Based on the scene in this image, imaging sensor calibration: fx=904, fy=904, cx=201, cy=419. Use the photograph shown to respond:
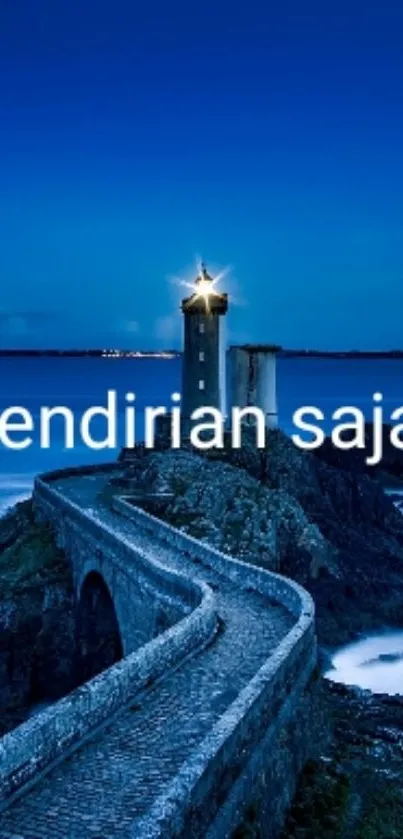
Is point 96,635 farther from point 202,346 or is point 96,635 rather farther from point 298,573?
point 202,346

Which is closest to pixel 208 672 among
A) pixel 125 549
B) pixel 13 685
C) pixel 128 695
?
pixel 128 695

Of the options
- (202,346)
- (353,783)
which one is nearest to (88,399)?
(202,346)

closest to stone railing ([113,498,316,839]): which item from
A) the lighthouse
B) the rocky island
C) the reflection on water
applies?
the rocky island

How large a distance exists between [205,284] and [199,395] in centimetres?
→ 522

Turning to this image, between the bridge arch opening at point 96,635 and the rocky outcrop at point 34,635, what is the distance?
36 cm

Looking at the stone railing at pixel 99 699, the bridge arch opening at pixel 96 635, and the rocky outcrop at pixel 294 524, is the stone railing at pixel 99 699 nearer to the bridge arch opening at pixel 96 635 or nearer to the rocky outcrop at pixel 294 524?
the bridge arch opening at pixel 96 635

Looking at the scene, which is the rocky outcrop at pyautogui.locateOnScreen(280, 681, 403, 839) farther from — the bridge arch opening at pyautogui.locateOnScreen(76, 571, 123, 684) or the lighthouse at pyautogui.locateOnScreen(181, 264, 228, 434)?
the lighthouse at pyautogui.locateOnScreen(181, 264, 228, 434)

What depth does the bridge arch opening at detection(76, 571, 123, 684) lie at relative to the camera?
86.8 ft

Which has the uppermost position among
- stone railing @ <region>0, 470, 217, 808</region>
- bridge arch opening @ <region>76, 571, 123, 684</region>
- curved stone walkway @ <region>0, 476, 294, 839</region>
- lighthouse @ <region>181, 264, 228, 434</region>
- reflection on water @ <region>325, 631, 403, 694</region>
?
lighthouse @ <region>181, 264, 228, 434</region>

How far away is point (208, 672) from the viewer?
14.9m

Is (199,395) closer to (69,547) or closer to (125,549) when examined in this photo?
(69,547)

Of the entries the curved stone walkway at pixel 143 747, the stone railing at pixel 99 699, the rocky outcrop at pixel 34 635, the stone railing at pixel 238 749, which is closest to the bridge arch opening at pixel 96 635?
the rocky outcrop at pixel 34 635

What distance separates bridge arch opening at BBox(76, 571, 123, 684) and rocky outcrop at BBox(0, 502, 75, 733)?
36 centimetres

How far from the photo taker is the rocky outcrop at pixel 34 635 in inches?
1020
